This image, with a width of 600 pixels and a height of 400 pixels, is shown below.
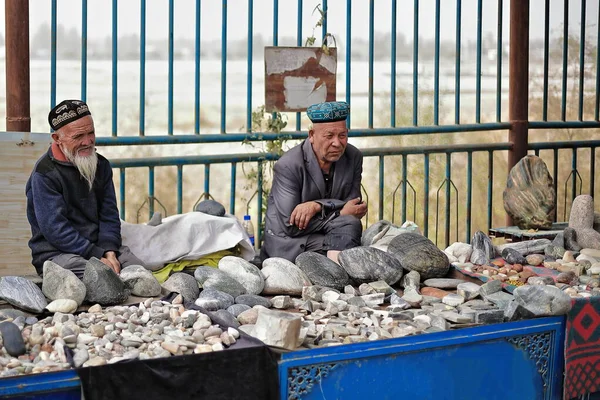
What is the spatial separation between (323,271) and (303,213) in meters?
0.68

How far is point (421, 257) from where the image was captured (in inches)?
205

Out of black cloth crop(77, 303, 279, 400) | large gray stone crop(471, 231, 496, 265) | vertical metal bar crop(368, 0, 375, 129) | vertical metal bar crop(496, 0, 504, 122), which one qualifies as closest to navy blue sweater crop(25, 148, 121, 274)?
black cloth crop(77, 303, 279, 400)

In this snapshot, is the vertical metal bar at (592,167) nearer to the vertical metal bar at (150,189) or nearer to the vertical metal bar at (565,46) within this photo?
the vertical metal bar at (565,46)

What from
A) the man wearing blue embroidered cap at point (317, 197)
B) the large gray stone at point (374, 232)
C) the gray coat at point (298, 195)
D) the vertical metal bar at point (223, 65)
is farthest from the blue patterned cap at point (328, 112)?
the vertical metal bar at point (223, 65)

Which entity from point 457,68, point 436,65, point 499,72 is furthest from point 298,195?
point 499,72

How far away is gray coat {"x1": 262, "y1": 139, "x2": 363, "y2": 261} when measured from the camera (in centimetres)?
564

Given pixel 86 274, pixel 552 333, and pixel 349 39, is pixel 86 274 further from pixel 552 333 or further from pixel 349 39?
pixel 349 39

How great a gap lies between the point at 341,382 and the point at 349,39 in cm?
384

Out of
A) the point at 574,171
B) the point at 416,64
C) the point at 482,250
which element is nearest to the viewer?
the point at 482,250

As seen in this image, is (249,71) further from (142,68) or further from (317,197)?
(317,197)

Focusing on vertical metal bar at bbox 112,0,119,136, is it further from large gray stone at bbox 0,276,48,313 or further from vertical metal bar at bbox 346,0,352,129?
large gray stone at bbox 0,276,48,313

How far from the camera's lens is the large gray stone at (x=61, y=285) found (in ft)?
14.0

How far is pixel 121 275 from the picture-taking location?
15.3ft

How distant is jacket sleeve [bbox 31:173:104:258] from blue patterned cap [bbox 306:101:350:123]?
1666 mm
